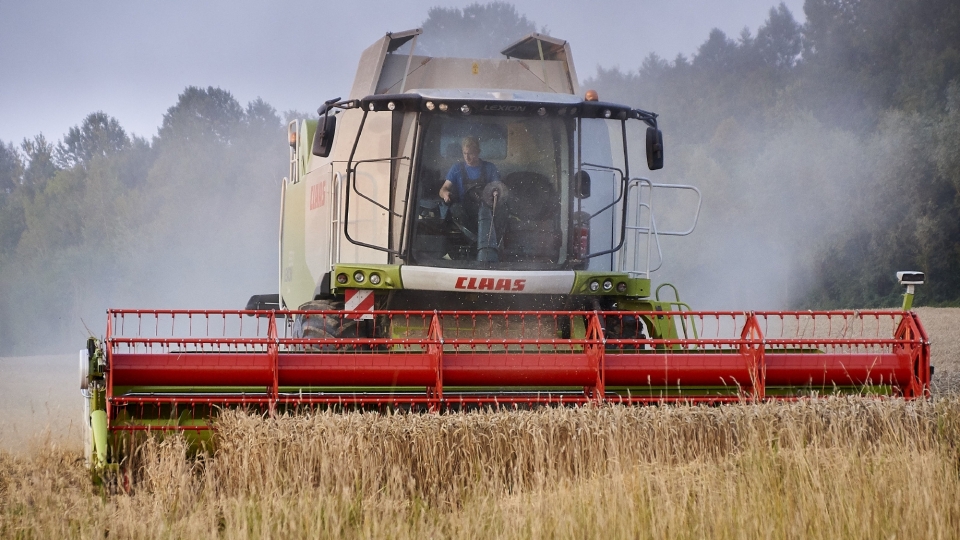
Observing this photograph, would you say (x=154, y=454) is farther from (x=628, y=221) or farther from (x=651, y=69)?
(x=651, y=69)

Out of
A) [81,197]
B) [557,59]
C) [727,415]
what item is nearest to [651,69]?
[81,197]

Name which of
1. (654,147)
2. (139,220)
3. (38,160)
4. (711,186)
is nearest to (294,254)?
(654,147)

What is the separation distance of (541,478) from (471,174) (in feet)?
8.42

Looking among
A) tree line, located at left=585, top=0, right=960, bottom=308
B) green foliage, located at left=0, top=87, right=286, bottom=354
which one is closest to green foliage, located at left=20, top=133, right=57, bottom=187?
green foliage, located at left=0, top=87, right=286, bottom=354

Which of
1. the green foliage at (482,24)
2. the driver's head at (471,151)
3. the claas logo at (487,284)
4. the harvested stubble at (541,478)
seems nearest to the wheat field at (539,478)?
the harvested stubble at (541,478)

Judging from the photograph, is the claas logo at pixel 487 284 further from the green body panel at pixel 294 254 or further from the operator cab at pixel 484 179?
the green body panel at pixel 294 254

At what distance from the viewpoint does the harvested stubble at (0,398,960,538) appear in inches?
157

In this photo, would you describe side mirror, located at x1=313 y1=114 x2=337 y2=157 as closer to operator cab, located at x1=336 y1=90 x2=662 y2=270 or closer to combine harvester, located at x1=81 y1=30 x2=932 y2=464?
combine harvester, located at x1=81 y1=30 x2=932 y2=464

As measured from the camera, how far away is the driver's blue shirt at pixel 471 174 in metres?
6.85

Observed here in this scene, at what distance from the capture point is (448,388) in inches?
229

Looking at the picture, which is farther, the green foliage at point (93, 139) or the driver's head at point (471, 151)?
the green foliage at point (93, 139)

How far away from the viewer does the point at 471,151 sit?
6867mm

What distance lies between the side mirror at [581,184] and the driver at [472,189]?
0.55 metres

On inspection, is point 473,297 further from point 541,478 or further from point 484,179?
point 541,478
